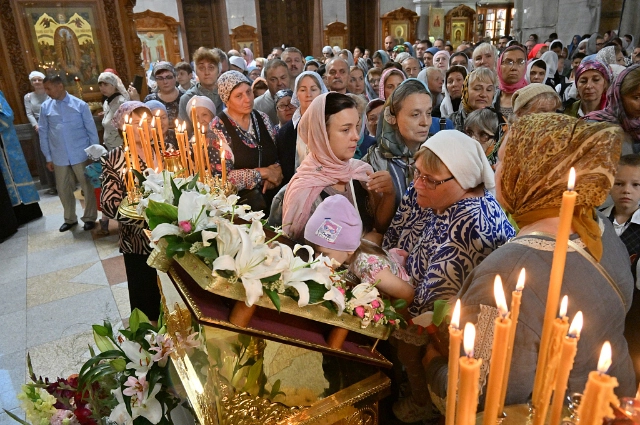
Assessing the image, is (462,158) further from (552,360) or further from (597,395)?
(597,395)

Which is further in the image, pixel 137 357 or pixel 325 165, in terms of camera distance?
pixel 325 165

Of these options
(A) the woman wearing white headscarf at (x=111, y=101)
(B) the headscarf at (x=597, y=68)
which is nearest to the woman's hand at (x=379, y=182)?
(B) the headscarf at (x=597, y=68)

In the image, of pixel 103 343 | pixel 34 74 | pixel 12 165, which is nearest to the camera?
pixel 103 343

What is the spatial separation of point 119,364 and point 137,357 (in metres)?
0.08

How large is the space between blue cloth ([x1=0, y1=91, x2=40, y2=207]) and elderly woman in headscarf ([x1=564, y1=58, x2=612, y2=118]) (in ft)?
20.7

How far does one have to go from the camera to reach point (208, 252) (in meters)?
1.15

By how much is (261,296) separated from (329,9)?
15.8m

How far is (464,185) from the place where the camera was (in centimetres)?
163

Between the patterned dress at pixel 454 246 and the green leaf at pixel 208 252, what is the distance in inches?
31.8

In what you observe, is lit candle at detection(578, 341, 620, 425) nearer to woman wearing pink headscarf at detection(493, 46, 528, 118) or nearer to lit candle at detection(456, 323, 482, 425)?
lit candle at detection(456, 323, 482, 425)

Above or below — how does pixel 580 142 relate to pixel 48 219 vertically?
above

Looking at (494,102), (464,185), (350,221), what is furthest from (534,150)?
(494,102)

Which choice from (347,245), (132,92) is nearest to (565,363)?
(347,245)

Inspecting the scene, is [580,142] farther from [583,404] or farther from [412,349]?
[412,349]
